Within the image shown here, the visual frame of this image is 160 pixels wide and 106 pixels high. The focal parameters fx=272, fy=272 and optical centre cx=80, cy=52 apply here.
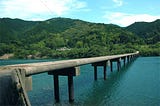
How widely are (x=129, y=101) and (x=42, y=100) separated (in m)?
7.39

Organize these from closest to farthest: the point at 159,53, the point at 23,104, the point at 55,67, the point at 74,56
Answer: the point at 23,104
the point at 55,67
the point at 159,53
the point at 74,56

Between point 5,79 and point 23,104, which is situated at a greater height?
point 5,79

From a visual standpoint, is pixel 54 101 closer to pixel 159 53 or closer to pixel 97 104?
pixel 97 104

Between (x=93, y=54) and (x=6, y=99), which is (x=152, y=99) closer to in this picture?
(x=6, y=99)

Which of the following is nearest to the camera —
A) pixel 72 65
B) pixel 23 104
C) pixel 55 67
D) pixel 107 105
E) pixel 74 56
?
pixel 23 104

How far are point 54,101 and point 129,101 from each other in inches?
249

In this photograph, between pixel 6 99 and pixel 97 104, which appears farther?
pixel 97 104

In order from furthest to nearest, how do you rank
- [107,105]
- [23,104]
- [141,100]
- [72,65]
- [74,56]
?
[74,56], [141,100], [107,105], [72,65], [23,104]

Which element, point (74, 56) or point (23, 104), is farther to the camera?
point (74, 56)

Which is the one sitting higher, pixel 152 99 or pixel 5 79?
Answer: pixel 5 79

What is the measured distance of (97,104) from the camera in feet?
73.0

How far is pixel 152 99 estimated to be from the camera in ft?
78.9

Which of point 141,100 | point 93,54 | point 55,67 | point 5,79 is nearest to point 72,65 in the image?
point 55,67

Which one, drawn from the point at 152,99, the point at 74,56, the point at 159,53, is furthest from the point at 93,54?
the point at 152,99
